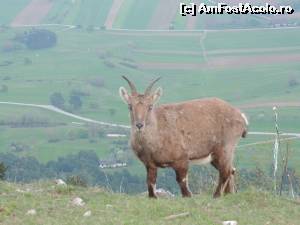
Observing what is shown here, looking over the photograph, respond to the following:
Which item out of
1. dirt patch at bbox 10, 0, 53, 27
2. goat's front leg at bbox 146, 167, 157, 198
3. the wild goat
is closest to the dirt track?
dirt patch at bbox 10, 0, 53, 27

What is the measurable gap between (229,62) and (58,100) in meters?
24.7

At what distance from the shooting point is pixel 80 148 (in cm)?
5894

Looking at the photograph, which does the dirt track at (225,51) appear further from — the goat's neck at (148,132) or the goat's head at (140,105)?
the goat's neck at (148,132)

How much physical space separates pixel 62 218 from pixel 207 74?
77.2 metres

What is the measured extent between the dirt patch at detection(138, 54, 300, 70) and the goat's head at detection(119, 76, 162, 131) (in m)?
76.4

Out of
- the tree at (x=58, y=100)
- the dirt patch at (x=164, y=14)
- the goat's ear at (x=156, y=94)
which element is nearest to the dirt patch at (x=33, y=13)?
the dirt patch at (x=164, y=14)

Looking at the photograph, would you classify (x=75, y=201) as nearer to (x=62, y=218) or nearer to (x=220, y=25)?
(x=62, y=218)

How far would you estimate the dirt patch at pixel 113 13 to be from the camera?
110 metres

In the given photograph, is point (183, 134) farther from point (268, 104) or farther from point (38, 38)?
point (38, 38)

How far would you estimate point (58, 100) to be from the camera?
76750 mm

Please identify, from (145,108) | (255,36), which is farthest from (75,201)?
(255,36)

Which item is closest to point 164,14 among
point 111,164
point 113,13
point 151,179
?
point 113,13

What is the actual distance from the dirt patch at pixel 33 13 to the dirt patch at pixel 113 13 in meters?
10.0

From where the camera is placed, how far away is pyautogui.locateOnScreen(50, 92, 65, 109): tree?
7666 cm
